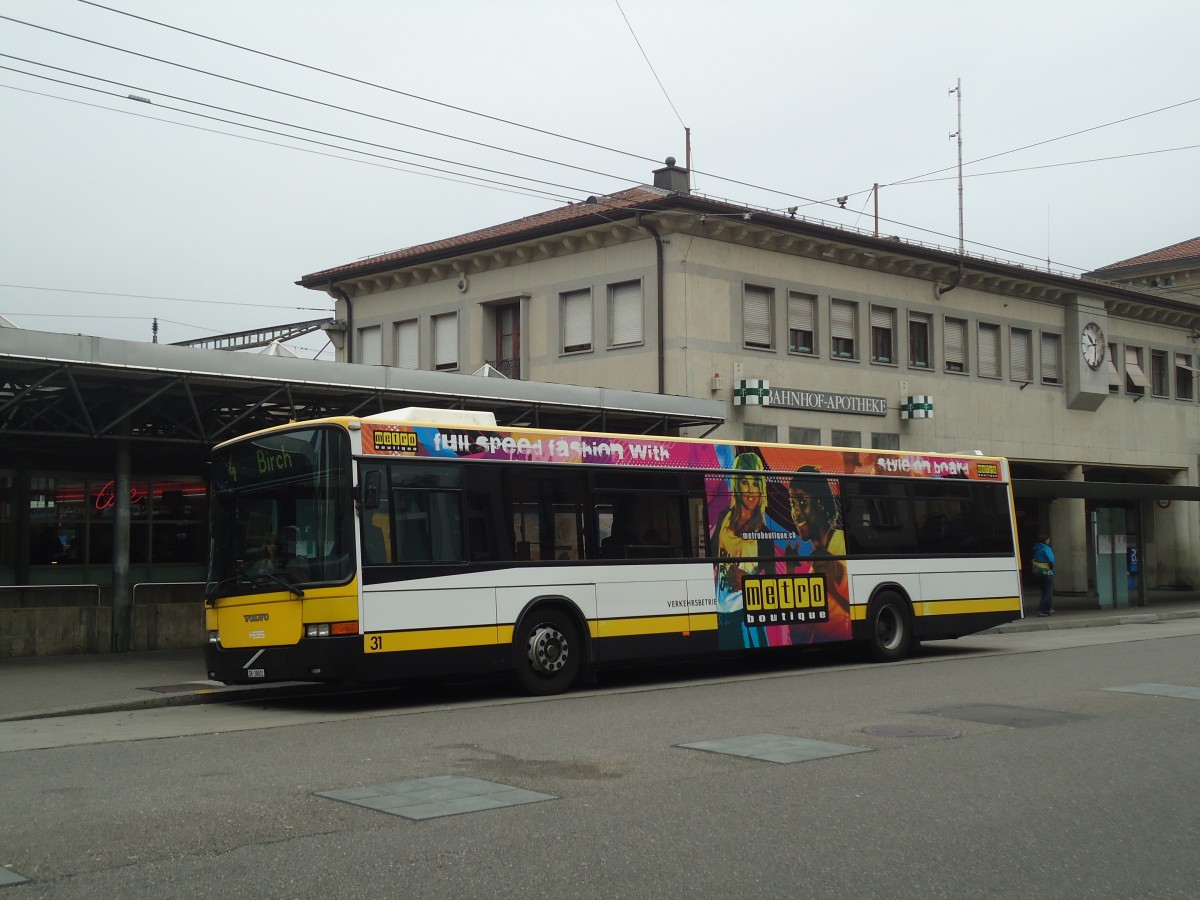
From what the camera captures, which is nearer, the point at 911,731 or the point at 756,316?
the point at 911,731

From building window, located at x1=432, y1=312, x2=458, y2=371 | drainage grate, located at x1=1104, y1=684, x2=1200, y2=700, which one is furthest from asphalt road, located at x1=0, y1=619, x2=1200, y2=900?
building window, located at x1=432, y1=312, x2=458, y2=371

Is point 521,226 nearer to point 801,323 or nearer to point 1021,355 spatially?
point 801,323

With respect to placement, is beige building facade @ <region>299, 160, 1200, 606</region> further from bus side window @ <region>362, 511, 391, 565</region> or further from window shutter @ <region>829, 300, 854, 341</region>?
bus side window @ <region>362, 511, 391, 565</region>

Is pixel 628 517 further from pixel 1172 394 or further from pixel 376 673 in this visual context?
pixel 1172 394

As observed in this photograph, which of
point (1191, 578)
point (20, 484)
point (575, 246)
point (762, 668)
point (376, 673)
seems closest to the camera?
point (376, 673)

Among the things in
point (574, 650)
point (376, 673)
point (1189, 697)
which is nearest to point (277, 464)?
point (376, 673)

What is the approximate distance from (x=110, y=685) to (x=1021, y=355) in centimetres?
2778

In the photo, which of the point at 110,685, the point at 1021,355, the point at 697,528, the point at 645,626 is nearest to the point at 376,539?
the point at 645,626

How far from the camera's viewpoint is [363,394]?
→ 18422mm

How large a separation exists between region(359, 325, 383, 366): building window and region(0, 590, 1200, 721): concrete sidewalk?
1543cm

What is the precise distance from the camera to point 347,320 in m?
35.4

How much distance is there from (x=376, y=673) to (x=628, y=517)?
3.96m

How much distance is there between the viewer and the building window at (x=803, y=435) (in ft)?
96.3

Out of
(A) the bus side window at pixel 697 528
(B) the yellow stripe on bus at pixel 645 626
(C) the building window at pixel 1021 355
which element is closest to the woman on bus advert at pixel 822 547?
(A) the bus side window at pixel 697 528
